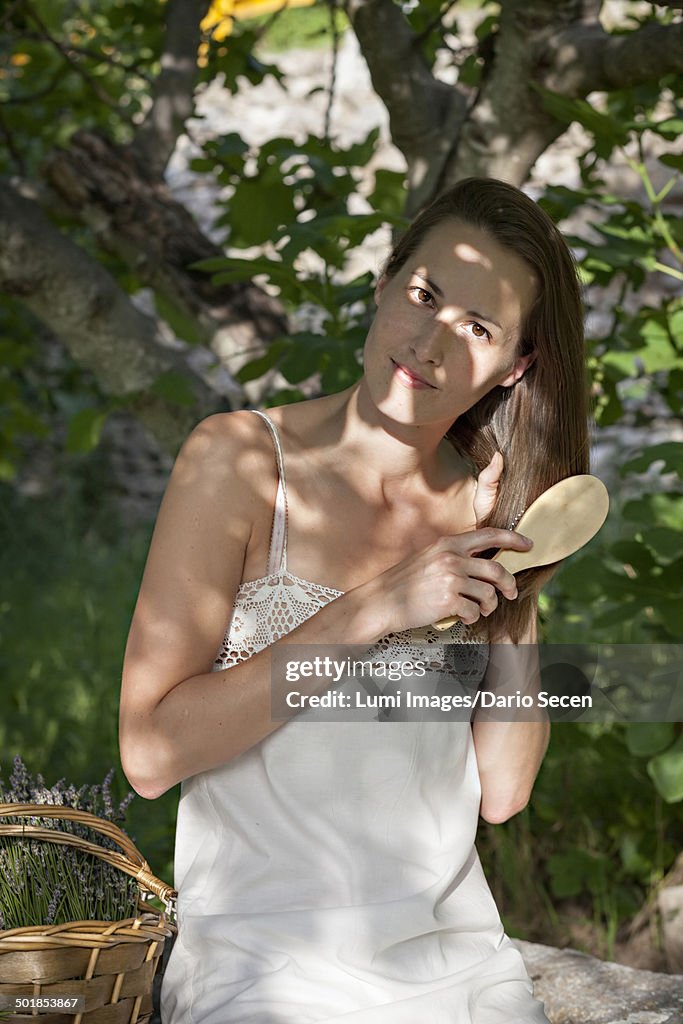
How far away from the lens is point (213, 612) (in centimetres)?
136

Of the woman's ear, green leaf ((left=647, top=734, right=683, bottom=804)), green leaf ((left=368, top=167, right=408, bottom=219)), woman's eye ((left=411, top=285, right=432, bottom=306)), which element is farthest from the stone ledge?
green leaf ((left=368, top=167, right=408, bottom=219))

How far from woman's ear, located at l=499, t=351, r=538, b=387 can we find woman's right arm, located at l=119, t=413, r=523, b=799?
0.38 m

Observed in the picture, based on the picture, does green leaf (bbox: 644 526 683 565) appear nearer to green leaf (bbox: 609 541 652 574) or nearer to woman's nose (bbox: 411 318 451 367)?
Result: green leaf (bbox: 609 541 652 574)

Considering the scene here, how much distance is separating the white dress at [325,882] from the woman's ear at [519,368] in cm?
38

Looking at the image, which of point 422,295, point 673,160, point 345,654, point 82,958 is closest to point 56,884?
point 82,958

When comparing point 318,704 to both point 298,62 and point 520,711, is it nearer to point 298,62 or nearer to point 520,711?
point 520,711

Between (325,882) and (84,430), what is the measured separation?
5.60 feet

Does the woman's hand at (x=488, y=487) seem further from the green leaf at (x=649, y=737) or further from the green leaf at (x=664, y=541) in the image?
the green leaf at (x=649, y=737)

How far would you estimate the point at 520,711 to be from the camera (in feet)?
5.27

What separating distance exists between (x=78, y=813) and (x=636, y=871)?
6.73 feet

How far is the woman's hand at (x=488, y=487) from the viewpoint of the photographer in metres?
1.66

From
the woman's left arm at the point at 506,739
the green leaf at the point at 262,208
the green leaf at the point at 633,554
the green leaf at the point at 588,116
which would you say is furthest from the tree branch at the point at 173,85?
the woman's left arm at the point at 506,739

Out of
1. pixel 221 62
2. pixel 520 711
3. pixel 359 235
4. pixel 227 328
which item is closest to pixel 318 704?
pixel 520 711

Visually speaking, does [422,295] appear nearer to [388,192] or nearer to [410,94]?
[410,94]
